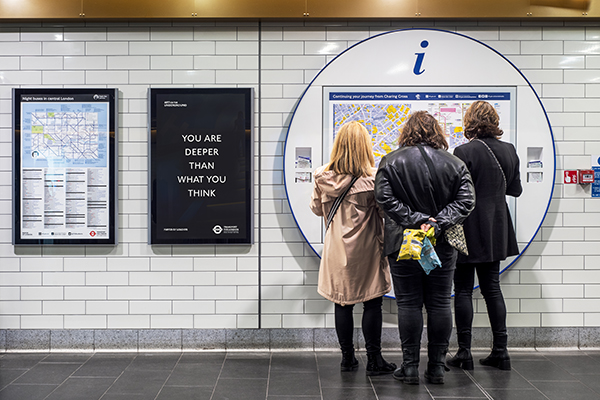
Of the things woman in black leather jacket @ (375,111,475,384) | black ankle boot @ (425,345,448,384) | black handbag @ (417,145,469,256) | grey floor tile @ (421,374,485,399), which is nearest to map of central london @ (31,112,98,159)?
woman in black leather jacket @ (375,111,475,384)

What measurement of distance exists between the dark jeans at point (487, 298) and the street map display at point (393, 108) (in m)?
0.99

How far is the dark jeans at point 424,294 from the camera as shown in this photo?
280 centimetres

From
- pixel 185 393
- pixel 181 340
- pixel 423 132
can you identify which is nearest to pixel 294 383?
pixel 185 393

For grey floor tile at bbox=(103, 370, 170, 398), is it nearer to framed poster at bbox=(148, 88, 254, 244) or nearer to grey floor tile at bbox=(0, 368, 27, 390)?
grey floor tile at bbox=(0, 368, 27, 390)

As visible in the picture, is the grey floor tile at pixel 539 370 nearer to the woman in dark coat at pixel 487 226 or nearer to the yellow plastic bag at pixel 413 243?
the woman in dark coat at pixel 487 226

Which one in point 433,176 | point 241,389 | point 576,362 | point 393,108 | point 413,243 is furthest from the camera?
point 393,108

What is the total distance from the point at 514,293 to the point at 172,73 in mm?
3102

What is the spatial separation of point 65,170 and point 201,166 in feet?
3.37

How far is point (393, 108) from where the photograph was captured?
11.7 ft

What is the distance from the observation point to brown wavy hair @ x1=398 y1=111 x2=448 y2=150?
2.84 m

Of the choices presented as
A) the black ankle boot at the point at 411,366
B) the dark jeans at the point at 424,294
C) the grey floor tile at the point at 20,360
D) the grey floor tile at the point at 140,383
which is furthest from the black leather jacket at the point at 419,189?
the grey floor tile at the point at 20,360

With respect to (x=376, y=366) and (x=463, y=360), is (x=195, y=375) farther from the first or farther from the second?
(x=463, y=360)

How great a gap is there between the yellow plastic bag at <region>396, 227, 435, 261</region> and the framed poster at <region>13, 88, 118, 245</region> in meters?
2.17

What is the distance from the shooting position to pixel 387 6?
3.49 metres
